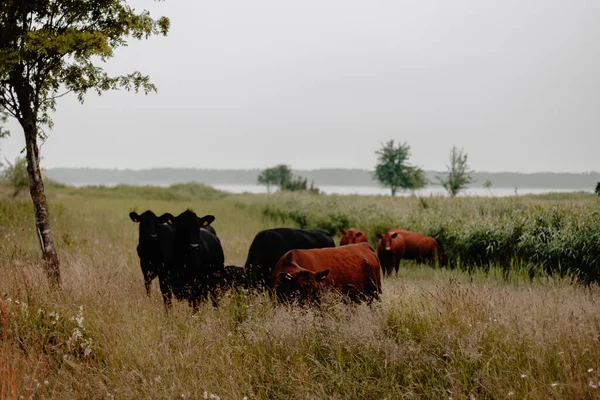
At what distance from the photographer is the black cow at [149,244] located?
9.15 m

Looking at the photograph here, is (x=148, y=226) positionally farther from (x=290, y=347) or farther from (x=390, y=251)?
(x=390, y=251)

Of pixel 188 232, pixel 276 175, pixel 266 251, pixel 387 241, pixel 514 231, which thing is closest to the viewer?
pixel 188 232

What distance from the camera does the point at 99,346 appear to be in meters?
6.30

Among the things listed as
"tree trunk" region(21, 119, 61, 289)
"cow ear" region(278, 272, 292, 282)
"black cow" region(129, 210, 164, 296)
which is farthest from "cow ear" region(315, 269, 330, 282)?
"tree trunk" region(21, 119, 61, 289)

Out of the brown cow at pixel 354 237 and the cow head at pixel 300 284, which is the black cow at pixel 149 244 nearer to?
the cow head at pixel 300 284

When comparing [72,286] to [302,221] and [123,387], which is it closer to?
[123,387]

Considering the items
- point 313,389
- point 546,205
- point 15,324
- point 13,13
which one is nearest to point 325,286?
point 313,389

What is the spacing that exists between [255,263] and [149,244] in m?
2.04

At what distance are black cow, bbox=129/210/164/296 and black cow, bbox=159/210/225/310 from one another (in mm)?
234

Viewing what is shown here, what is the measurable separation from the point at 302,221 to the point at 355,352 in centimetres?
→ 1873

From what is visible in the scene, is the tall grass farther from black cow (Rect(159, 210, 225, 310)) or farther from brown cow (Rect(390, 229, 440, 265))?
black cow (Rect(159, 210, 225, 310))

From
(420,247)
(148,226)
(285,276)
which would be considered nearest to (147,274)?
(148,226)

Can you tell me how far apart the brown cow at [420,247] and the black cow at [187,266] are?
6.82 metres

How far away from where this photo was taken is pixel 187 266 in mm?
8875
